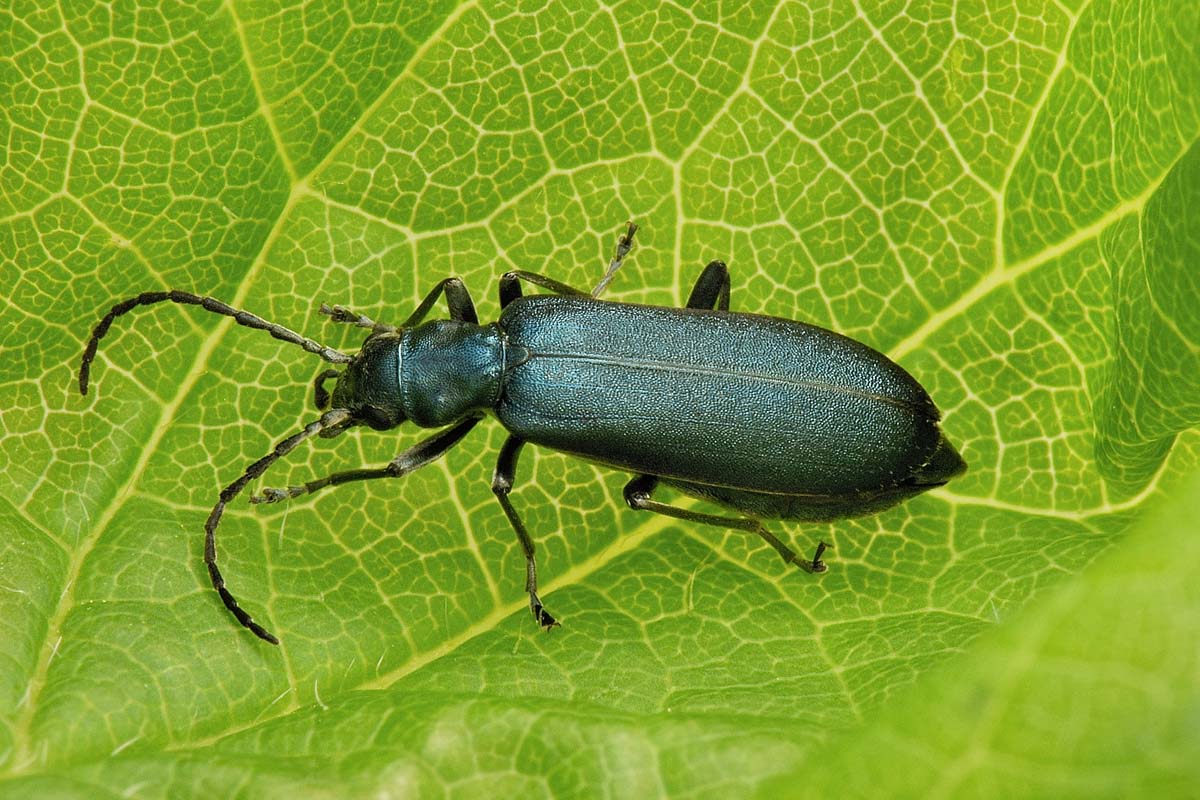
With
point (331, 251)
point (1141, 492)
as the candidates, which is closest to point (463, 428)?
point (331, 251)

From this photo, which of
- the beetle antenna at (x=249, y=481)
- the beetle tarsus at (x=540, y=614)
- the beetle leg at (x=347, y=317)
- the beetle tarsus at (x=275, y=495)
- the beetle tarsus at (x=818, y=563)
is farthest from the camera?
the beetle leg at (x=347, y=317)

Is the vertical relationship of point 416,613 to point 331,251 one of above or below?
below

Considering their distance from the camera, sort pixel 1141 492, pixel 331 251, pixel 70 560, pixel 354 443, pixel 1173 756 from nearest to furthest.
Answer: pixel 1173 756 < pixel 70 560 < pixel 1141 492 < pixel 331 251 < pixel 354 443

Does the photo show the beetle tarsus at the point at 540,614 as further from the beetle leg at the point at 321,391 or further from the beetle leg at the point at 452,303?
the beetle leg at the point at 452,303

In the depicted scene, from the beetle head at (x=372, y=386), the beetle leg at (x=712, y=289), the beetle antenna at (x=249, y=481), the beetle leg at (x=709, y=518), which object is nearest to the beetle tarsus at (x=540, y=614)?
the beetle leg at (x=709, y=518)

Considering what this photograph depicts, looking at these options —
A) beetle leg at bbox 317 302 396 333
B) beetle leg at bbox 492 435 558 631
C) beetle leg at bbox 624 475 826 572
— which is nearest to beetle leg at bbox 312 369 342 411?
beetle leg at bbox 317 302 396 333

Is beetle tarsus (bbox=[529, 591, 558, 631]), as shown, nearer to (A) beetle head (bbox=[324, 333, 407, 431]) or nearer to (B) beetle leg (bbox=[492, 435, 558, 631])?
(B) beetle leg (bbox=[492, 435, 558, 631])

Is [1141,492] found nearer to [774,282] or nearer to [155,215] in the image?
[774,282]
